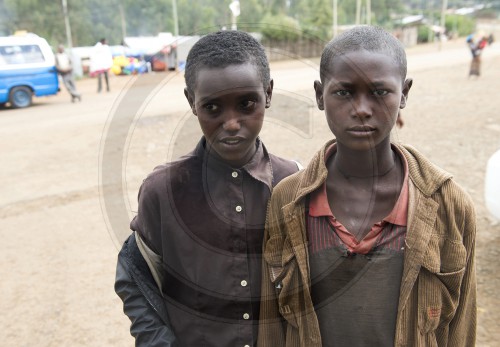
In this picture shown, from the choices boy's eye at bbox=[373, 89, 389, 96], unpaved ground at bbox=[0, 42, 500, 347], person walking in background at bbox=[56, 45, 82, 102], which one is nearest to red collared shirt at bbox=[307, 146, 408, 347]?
boy's eye at bbox=[373, 89, 389, 96]

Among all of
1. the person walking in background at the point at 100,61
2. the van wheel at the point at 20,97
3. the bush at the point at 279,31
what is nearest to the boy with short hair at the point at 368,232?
the bush at the point at 279,31

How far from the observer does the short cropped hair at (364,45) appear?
1.37m

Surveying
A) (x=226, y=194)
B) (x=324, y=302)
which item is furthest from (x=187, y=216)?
(x=324, y=302)

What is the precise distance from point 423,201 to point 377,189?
16cm

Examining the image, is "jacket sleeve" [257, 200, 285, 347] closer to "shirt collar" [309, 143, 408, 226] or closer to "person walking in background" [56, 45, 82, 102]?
"shirt collar" [309, 143, 408, 226]

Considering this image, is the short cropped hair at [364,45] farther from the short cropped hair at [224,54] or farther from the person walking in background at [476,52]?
the person walking in background at [476,52]

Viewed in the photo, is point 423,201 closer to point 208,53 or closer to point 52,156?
Result: point 208,53

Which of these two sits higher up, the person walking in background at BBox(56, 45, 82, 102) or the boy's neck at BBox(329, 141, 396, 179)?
the boy's neck at BBox(329, 141, 396, 179)

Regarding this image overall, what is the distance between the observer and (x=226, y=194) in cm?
154

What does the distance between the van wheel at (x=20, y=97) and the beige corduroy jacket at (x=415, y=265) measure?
495 inches

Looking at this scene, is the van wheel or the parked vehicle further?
the van wheel

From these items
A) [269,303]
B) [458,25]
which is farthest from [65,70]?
[458,25]

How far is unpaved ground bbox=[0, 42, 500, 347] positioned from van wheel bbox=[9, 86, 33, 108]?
18.5 inches

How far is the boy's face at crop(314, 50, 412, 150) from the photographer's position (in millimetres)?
1341
